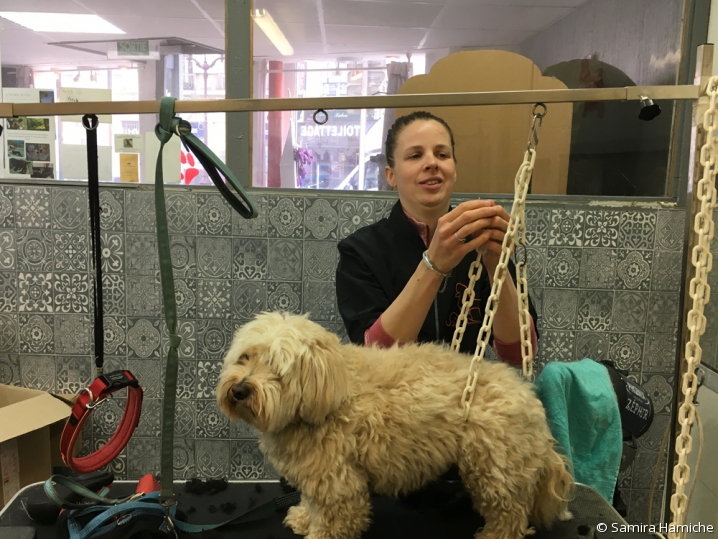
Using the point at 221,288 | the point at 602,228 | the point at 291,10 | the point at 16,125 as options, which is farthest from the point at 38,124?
the point at 602,228

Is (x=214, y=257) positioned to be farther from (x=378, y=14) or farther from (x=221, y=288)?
(x=378, y=14)

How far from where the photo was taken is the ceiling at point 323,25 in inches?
75.6

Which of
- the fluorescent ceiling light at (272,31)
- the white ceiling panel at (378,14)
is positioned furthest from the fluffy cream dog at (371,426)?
the white ceiling panel at (378,14)

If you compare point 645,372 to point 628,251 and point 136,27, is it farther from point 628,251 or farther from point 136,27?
point 136,27

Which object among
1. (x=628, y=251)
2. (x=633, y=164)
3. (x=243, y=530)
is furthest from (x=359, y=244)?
(x=633, y=164)

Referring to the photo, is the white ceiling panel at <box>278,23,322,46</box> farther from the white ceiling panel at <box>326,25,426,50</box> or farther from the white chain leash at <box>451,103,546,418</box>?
the white chain leash at <box>451,103,546,418</box>

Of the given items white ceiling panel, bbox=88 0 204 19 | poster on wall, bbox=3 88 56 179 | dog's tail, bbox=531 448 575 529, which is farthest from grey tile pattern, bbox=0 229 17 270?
dog's tail, bbox=531 448 575 529

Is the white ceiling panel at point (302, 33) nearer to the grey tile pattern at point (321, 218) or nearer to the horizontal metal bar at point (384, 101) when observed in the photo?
the grey tile pattern at point (321, 218)

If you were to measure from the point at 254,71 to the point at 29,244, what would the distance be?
3.56 feet

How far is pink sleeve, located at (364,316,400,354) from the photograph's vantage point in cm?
113

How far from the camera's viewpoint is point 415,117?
1.35 m

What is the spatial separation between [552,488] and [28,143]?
216cm

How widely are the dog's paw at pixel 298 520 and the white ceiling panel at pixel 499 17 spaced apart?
1759 mm

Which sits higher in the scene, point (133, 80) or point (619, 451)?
point (133, 80)
